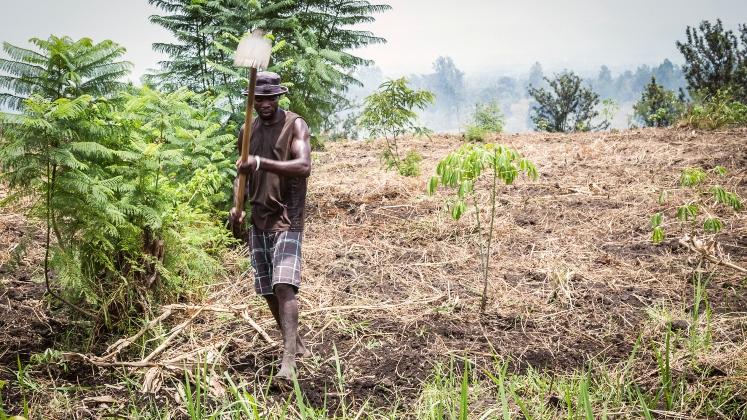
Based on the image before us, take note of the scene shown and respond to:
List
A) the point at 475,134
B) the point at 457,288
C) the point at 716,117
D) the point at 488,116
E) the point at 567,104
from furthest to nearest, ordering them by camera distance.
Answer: the point at 567,104
the point at 488,116
the point at 475,134
the point at 716,117
the point at 457,288

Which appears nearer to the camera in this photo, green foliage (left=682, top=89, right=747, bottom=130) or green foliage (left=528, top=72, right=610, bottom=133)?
green foliage (left=682, top=89, right=747, bottom=130)

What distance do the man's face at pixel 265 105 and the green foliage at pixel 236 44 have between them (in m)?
2.70

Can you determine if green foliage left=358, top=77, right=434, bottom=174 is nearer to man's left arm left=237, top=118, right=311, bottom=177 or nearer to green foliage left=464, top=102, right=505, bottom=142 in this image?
green foliage left=464, top=102, right=505, bottom=142

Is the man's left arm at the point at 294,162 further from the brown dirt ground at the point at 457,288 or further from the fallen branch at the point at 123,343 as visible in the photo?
the fallen branch at the point at 123,343

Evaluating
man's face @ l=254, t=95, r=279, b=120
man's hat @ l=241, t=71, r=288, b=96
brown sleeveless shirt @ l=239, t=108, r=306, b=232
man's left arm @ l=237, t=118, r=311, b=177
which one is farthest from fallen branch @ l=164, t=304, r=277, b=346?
man's hat @ l=241, t=71, r=288, b=96

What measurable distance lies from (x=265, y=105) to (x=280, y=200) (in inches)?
23.6

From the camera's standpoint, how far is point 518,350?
3404mm

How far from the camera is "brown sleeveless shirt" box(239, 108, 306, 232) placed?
3174 millimetres

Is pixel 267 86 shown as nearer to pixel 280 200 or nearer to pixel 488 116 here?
pixel 280 200

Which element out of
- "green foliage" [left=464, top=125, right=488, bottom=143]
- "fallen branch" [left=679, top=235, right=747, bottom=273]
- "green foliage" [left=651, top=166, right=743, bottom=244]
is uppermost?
"green foliage" [left=464, top=125, right=488, bottom=143]

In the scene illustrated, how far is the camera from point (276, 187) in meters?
3.16

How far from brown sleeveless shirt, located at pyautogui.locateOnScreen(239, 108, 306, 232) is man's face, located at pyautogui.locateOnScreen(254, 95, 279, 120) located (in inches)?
2.2

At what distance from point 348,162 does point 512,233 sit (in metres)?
4.75

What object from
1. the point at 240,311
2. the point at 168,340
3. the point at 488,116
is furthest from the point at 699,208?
the point at 488,116
